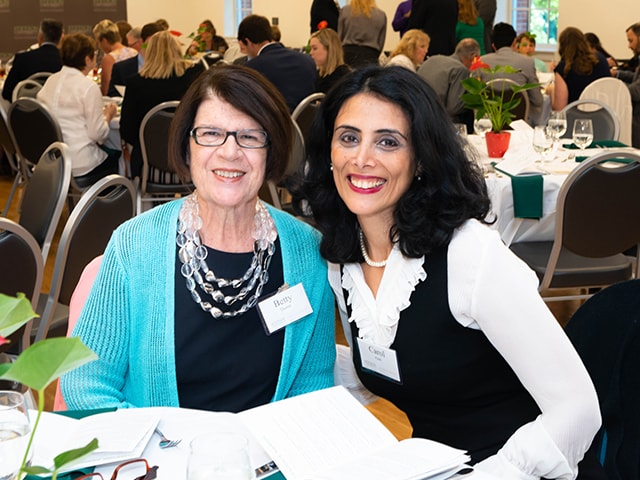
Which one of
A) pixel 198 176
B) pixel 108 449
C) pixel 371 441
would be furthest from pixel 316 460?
pixel 198 176

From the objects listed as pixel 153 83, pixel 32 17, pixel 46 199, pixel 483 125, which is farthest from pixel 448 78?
pixel 32 17

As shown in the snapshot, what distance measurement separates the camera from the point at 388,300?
1736mm

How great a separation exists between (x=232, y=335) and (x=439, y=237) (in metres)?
0.53

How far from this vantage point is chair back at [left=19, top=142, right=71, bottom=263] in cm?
292

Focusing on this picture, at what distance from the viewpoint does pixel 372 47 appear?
30.2 ft

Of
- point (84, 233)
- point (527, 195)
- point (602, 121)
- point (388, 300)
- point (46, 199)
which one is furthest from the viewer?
point (602, 121)

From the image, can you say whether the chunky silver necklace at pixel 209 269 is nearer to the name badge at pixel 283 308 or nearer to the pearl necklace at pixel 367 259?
the name badge at pixel 283 308

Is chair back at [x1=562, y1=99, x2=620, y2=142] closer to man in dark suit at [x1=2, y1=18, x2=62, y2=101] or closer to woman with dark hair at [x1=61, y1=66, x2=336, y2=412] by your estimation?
woman with dark hair at [x1=61, y1=66, x2=336, y2=412]

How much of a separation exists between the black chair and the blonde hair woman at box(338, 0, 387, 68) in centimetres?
748

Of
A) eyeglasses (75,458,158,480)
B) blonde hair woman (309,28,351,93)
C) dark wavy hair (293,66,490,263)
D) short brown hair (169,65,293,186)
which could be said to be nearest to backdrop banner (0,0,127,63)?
blonde hair woman (309,28,351,93)

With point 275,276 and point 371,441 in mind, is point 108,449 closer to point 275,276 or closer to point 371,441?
point 371,441

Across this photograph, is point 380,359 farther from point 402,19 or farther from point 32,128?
point 402,19

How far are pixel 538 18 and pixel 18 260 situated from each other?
1155cm

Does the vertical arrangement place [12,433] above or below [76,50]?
below
